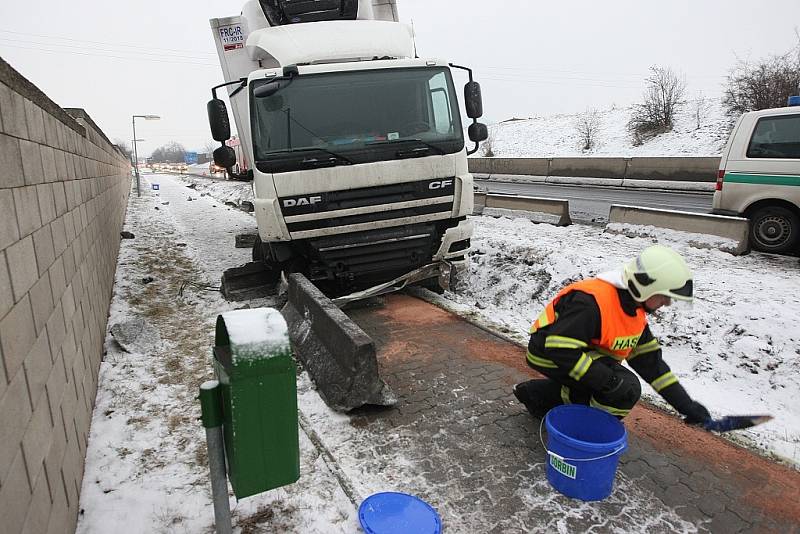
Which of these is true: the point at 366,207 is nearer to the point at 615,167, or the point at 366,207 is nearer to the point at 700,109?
the point at 615,167

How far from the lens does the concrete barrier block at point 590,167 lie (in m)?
20.6

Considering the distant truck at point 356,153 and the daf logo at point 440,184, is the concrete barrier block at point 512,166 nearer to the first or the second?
the distant truck at point 356,153

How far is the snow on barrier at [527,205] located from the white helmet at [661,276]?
7293 millimetres

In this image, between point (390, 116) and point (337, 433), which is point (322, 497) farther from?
point (390, 116)

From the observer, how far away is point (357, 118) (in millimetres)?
5422

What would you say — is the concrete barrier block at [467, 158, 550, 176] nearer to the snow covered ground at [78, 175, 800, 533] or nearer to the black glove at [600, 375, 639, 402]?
the snow covered ground at [78, 175, 800, 533]

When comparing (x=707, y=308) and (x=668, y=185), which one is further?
(x=668, y=185)

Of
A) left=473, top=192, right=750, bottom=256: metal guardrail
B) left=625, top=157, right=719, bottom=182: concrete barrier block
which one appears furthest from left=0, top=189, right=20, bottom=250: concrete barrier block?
left=625, top=157, right=719, bottom=182: concrete barrier block

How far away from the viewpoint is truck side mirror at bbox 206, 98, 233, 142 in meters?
5.62

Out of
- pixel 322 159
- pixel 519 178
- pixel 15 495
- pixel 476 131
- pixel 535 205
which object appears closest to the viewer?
pixel 15 495

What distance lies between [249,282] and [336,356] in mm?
3119

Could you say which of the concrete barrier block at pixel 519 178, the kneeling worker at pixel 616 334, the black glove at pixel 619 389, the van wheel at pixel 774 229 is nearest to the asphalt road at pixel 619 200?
the van wheel at pixel 774 229

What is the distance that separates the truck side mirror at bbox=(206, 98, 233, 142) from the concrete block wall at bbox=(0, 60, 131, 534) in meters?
1.76

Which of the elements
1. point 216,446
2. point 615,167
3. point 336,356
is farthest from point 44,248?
point 615,167
